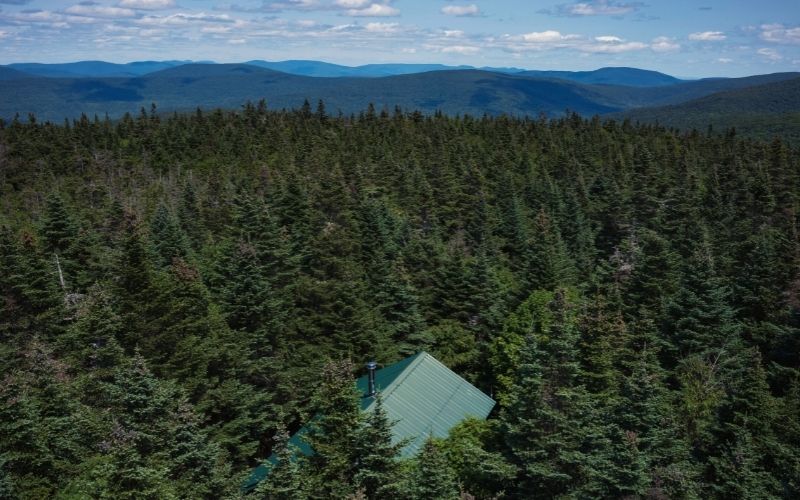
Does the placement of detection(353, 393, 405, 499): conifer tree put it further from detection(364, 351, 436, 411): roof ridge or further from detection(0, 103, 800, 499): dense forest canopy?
detection(364, 351, 436, 411): roof ridge

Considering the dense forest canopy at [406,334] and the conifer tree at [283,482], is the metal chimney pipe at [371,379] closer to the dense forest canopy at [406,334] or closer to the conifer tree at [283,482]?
the dense forest canopy at [406,334]

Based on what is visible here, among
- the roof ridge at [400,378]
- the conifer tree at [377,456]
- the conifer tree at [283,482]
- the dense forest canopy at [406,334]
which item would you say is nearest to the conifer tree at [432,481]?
the dense forest canopy at [406,334]

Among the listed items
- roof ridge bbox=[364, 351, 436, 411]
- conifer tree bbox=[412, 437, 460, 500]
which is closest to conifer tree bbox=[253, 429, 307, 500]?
conifer tree bbox=[412, 437, 460, 500]

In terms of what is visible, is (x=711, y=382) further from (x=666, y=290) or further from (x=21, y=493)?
(x=21, y=493)

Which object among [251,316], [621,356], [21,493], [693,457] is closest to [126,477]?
[21,493]

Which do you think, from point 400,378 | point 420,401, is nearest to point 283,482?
point 420,401

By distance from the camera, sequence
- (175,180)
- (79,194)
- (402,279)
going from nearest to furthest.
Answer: (402,279) < (79,194) < (175,180)

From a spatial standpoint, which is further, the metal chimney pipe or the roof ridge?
the roof ridge
